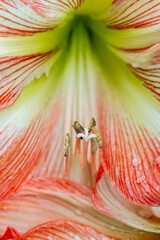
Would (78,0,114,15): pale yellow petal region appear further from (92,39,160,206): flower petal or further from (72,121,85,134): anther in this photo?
(72,121,85,134): anther

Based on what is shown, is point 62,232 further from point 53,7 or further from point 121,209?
point 53,7

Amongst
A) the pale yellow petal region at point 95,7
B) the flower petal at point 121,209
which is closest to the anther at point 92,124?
the flower petal at point 121,209

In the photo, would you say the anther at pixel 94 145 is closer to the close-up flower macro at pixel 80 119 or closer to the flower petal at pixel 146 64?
the close-up flower macro at pixel 80 119

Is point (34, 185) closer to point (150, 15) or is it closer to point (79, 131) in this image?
point (79, 131)

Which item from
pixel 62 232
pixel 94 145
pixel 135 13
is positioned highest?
pixel 135 13

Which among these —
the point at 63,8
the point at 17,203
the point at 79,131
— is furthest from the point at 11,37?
the point at 17,203

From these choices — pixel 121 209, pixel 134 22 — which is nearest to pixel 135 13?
pixel 134 22
